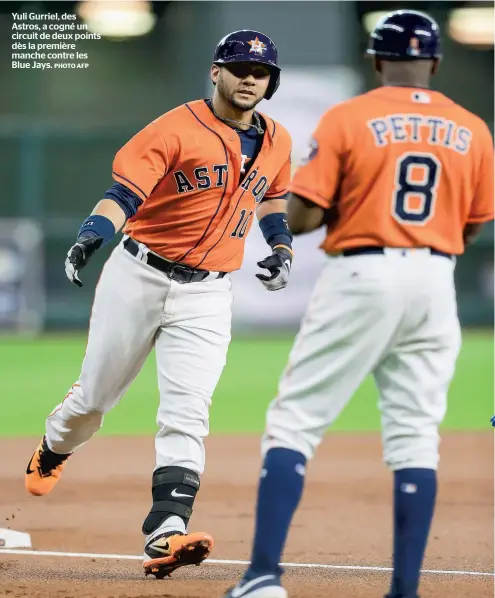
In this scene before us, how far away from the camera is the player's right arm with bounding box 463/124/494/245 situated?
3.71 meters

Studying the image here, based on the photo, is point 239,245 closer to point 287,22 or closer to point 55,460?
point 55,460

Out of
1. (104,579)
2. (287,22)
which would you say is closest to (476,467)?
(104,579)

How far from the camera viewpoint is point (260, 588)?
3.50 metres

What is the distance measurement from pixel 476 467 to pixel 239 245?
3.36 metres

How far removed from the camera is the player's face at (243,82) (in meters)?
4.75

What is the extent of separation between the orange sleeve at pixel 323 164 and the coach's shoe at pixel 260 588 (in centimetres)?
107

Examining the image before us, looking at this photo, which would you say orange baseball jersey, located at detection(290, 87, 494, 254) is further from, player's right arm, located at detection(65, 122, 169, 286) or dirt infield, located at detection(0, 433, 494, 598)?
dirt infield, located at detection(0, 433, 494, 598)

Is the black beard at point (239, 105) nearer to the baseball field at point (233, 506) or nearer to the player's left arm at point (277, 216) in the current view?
the player's left arm at point (277, 216)

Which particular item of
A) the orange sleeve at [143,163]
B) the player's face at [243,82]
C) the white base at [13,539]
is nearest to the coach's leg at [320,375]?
the orange sleeve at [143,163]

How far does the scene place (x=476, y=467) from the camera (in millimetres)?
7750

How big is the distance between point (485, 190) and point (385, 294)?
0.50 metres

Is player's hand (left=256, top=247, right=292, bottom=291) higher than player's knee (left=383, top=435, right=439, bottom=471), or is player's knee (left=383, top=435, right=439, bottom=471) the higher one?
player's hand (left=256, top=247, right=292, bottom=291)

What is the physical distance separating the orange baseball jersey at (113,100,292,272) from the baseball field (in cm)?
124

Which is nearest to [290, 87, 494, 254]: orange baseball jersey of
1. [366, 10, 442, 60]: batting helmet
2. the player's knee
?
[366, 10, 442, 60]: batting helmet
